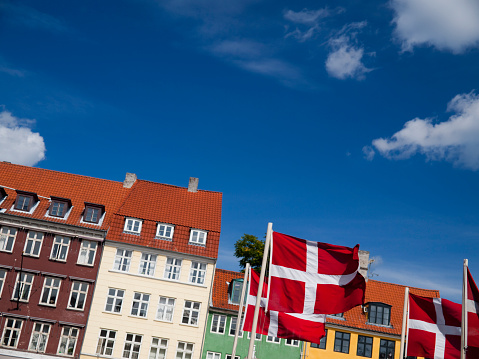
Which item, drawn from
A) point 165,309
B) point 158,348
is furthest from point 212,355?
point 165,309

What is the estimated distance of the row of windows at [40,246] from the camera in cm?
4347

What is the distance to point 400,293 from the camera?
177 feet

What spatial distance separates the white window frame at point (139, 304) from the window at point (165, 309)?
1.10 meters

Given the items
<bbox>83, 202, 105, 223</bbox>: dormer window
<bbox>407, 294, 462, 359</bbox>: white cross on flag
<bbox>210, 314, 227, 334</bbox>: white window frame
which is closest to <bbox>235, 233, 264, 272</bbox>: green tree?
<bbox>210, 314, 227, 334</bbox>: white window frame

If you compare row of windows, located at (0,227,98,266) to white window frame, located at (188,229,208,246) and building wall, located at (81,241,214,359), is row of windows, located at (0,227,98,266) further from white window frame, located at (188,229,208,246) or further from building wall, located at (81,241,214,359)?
white window frame, located at (188,229,208,246)

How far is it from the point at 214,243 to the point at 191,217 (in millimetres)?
3554

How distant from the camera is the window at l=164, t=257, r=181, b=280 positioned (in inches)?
1777

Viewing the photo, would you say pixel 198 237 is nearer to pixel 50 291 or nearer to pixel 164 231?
pixel 164 231

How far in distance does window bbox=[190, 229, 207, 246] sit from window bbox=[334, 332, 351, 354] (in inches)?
644

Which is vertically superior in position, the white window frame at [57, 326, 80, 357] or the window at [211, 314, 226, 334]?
the window at [211, 314, 226, 334]

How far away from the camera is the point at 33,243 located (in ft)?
143

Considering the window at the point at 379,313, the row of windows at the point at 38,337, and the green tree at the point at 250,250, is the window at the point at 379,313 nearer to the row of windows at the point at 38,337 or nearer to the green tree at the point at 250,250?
the green tree at the point at 250,250

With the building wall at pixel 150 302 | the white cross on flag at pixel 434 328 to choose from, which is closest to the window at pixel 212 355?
the building wall at pixel 150 302

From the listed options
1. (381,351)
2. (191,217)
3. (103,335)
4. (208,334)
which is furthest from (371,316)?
(103,335)
